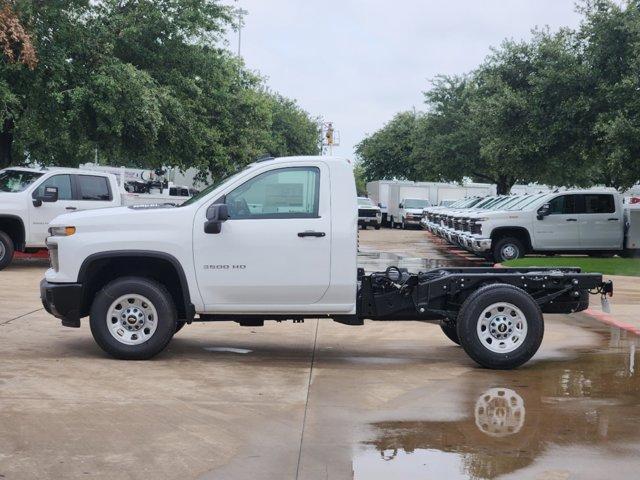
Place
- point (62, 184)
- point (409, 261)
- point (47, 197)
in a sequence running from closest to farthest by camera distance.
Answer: point (47, 197) < point (62, 184) < point (409, 261)

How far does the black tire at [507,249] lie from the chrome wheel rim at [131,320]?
49.7 feet

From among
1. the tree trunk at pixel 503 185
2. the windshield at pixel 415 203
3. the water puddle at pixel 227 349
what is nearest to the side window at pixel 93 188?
the water puddle at pixel 227 349

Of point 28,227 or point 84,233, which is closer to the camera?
point 84,233

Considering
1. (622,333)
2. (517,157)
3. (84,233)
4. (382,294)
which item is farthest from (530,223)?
(84,233)

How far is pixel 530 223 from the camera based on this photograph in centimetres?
2288

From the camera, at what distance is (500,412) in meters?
7.25

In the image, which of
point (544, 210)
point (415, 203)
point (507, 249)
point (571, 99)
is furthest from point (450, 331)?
point (415, 203)

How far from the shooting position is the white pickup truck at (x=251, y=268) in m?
8.94

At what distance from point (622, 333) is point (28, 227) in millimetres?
11754

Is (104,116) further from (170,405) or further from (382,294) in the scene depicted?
(170,405)

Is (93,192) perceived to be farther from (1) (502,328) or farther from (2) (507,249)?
(1) (502,328)

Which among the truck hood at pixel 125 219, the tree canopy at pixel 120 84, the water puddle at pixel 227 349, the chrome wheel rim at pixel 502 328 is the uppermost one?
the tree canopy at pixel 120 84

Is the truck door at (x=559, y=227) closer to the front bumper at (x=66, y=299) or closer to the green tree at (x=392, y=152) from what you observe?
the front bumper at (x=66, y=299)

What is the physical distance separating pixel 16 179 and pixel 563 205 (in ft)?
42.0
